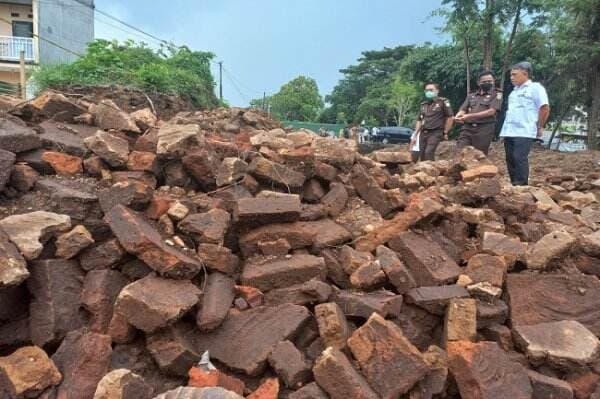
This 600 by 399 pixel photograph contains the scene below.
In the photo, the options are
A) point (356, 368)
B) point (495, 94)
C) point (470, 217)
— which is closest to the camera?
point (356, 368)

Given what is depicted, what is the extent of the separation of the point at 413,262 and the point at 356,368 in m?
0.87

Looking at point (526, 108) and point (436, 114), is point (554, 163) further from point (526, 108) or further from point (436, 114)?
point (526, 108)

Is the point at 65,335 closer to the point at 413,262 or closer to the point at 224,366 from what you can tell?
the point at 224,366

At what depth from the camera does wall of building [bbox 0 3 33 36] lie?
19422 mm

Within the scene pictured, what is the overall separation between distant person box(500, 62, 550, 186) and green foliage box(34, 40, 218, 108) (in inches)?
296

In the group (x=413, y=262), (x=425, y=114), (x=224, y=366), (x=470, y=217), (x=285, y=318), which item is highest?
(x=425, y=114)

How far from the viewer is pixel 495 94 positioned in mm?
5562

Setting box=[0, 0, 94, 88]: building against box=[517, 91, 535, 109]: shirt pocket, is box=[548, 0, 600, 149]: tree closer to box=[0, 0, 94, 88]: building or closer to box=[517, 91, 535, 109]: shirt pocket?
box=[517, 91, 535, 109]: shirt pocket

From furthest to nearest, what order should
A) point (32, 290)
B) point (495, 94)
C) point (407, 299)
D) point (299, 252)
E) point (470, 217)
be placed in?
1. point (495, 94)
2. point (470, 217)
3. point (299, 252)
4. point (407, 299)
5. point (32, 290)

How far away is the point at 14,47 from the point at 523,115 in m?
19.8

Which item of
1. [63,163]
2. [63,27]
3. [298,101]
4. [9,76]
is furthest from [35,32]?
[298,101]

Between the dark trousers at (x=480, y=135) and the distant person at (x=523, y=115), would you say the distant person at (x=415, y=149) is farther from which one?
the distant person at (x=523, y=115)

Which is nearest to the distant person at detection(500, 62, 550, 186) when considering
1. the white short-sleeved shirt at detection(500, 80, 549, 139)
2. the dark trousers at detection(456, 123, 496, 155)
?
the white short-sleeved shirt at detection(500, 80, 549, 139)

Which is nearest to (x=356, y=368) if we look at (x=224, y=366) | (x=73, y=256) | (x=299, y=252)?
(x=224, y=366)
